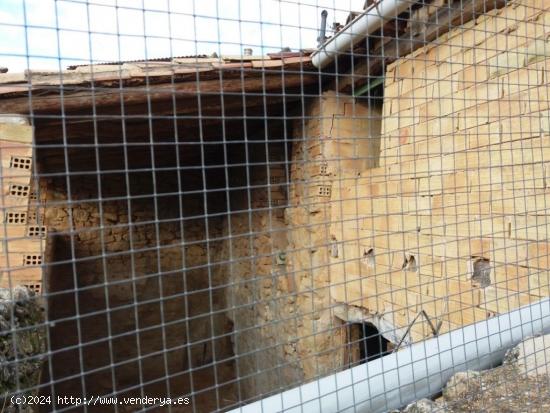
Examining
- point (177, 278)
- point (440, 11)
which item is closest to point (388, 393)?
point (440, 11)

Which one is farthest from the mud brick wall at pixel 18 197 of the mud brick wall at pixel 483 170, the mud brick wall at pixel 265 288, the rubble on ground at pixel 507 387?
the rubble on ground at pixel 507 387

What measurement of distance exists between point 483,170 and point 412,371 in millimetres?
1178

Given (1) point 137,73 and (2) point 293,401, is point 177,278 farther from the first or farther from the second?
(2) point 293,401

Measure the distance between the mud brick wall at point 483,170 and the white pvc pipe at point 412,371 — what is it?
0.56 feet

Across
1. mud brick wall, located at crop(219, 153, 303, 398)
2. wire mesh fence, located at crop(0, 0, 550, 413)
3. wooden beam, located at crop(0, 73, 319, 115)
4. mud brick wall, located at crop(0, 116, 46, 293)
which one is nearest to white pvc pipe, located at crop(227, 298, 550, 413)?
wire mesh fence, located at crop(0, 0, 550, 413)

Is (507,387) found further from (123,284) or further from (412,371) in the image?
(123,284)

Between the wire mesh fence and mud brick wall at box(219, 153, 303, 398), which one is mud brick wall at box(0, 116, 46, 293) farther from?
mud brick wall at box(219, 153, 303, 398)

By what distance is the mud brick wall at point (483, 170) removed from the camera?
5.58 ft

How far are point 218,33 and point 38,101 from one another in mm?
1536

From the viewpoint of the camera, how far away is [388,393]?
1.13m

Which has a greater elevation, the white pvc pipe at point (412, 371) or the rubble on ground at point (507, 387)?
the white pvc pipe at point (412, 371)

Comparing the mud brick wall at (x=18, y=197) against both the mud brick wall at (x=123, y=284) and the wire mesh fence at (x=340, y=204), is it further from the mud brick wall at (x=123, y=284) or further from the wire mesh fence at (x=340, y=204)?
the mud brick wall at (x=123, y=284)

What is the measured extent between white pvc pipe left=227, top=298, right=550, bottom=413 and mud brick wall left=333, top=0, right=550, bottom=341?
171 millimetres

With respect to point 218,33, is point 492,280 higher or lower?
lower
